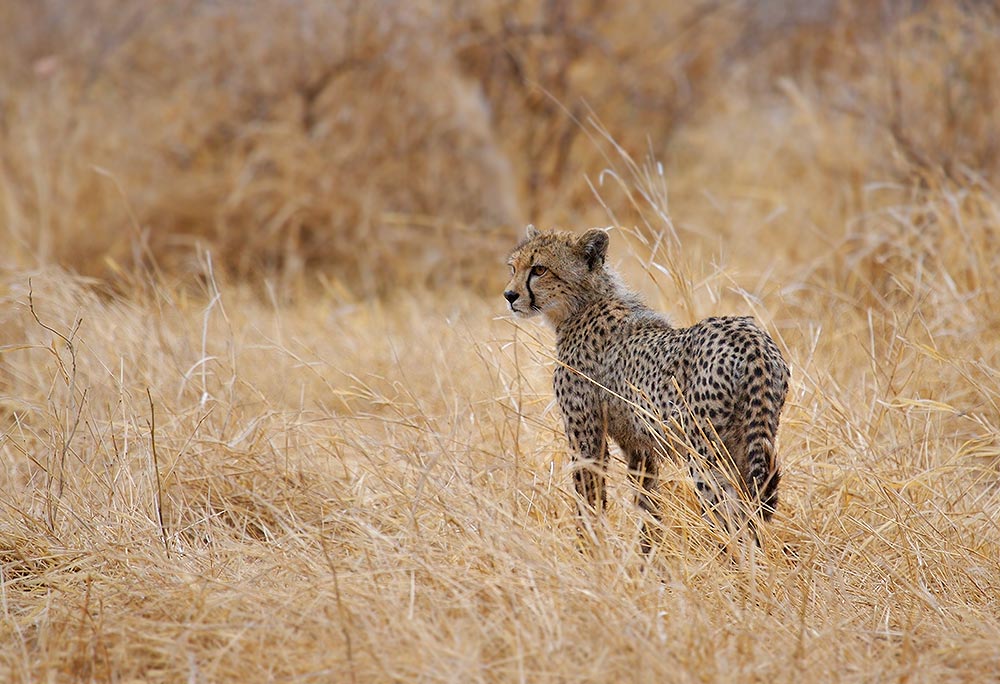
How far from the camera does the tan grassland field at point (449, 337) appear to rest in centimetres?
254

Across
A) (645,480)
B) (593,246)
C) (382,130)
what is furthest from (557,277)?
(382,130)

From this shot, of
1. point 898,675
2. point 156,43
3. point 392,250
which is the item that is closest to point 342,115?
point 392,250

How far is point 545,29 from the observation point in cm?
781

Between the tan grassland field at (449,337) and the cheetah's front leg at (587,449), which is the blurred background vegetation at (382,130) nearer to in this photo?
the tan grassland field at (449,337)

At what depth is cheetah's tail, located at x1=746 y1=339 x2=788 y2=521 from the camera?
8.95 feet

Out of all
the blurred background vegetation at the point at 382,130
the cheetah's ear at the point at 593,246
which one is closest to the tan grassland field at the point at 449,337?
the blurred background vegetation at the point at 382,130

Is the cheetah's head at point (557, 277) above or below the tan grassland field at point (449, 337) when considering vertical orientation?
above

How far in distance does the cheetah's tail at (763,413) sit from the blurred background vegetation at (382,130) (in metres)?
3.56

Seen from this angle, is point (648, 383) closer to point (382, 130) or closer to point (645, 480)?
point (645, 480)

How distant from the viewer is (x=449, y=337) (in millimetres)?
4891

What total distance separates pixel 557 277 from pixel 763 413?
33.3 inches

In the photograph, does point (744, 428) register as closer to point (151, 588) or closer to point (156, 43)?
point (151, 588)

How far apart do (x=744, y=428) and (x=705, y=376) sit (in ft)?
0.50

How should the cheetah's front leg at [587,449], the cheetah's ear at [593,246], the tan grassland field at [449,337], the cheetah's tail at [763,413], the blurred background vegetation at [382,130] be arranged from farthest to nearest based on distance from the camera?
the blurred background vegetation at [382,130] < the cheetah's ear at [593,246] < the cheetah's front leg at [587,449] < the cheetah's tail at [763,413] < the tan grassland field at [449,337]
